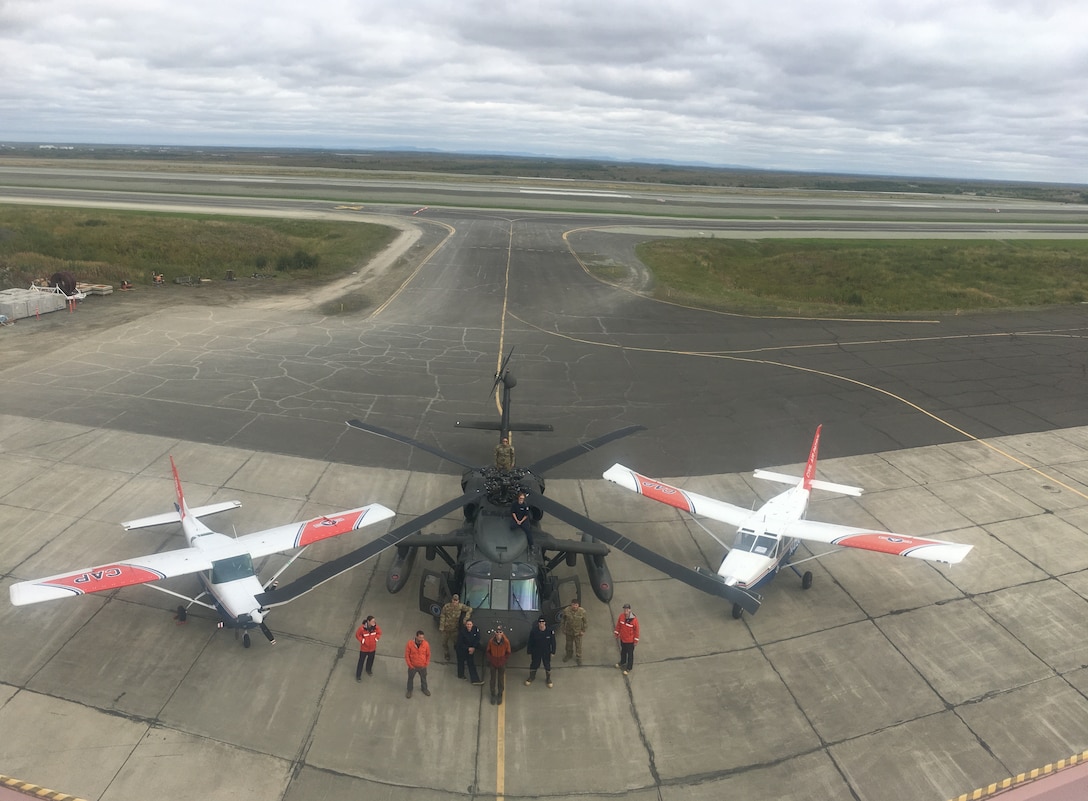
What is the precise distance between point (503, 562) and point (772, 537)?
736 cm

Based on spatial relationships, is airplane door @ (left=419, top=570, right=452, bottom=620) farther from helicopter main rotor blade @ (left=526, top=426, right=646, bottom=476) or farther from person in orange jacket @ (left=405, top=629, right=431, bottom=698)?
helicopter main rotor blade @ (left=526, top=426, right=646, bottom=476)

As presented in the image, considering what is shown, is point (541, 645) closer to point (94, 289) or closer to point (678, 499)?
point (678, 499)

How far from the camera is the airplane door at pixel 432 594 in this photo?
47.0ft

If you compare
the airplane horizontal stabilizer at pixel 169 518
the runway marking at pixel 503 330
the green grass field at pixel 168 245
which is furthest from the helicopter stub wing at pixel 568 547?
the green grass field at pixel 168 245

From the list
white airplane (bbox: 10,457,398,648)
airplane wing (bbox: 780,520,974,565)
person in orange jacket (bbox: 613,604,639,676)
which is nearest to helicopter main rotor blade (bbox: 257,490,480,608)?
white airplane (bbox: 10,457,398,648)

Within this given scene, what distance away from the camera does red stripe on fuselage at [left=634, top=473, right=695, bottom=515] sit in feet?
54.7

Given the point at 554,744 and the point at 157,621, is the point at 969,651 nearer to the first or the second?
the point at 554,744

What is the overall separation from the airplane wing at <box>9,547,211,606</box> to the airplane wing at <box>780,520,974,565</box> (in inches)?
581

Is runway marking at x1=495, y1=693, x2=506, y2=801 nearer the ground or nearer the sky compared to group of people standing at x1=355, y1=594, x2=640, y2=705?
nearer the ground

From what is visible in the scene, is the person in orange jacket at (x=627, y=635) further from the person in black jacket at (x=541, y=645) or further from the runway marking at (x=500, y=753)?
the runway marking at (x=500, y=753)

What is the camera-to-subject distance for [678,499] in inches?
664

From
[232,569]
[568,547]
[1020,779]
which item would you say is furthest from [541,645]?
[1020,779]

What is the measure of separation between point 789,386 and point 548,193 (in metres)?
108

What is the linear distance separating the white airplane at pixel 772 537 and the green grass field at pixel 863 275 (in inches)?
1222
